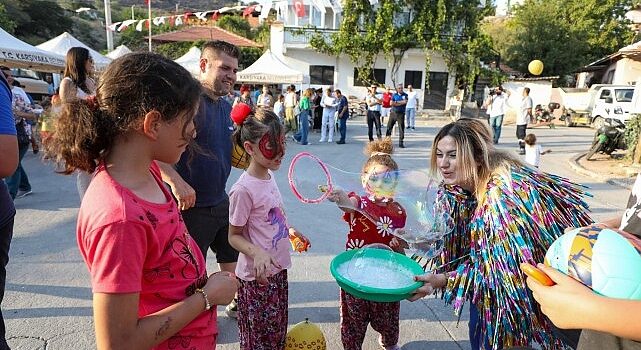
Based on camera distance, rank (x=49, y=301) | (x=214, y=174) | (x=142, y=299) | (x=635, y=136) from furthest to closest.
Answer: (x=635, y=136) < (x=49, y=301) < (x=214, y=174) < (x=142, y=299)

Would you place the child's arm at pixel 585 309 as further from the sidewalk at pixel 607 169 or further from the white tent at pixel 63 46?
the white tent at pixel 63 46

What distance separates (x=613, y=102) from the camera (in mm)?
17328

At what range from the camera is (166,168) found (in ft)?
7.50

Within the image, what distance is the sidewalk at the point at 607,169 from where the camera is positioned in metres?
8.25

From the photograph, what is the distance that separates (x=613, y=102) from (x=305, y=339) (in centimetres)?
2015

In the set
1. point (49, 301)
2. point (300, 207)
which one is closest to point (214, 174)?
point (49, 301)

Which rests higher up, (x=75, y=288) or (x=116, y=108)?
(x=116, y=108)

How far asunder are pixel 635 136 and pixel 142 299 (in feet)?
38.4

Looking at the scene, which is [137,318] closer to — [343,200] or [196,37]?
[343,200]

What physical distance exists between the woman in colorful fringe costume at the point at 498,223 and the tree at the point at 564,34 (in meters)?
32.5

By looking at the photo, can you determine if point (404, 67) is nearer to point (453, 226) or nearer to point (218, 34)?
point (218, 34)

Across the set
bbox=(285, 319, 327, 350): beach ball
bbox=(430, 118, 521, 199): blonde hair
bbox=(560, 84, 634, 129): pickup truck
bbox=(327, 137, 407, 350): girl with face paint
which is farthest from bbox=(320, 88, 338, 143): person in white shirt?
bbox=(430, 118, 521, 199): blonde hair

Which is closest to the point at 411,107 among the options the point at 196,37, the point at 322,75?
the point at 322,75

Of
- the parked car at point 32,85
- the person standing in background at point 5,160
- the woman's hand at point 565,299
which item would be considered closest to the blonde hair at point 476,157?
the woman's hand at point 565,299
